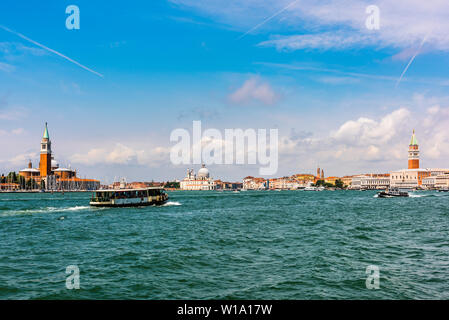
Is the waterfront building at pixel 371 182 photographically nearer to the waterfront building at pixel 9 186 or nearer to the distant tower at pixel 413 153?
the distant tower at pixel 413 153

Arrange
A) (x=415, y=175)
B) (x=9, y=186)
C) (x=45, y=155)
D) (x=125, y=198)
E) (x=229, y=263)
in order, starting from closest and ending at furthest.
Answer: (x=229, y=263) < (x=125, y=198) < (x=9, y=186) < (x=45, y=155) < (x=415, y=175)

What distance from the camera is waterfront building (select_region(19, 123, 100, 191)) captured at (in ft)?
477

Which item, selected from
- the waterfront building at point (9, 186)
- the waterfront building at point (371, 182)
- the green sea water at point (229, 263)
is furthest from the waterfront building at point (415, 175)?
the waterfront building at point (9, 186)

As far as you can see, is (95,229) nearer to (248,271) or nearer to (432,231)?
(248,271)

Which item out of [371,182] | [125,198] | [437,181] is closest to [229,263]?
[125,198]

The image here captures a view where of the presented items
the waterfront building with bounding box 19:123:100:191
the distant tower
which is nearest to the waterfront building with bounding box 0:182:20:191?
the waterfront building with bounding box 19:123:100:191

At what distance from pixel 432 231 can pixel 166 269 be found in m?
16.5

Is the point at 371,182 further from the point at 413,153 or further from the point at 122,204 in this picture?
the point at 122,204

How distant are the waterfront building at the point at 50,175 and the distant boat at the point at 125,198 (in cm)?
10589

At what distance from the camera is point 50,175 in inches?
5787

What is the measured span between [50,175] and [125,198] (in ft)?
368

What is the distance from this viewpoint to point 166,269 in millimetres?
12906

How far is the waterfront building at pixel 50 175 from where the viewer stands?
477 ft
